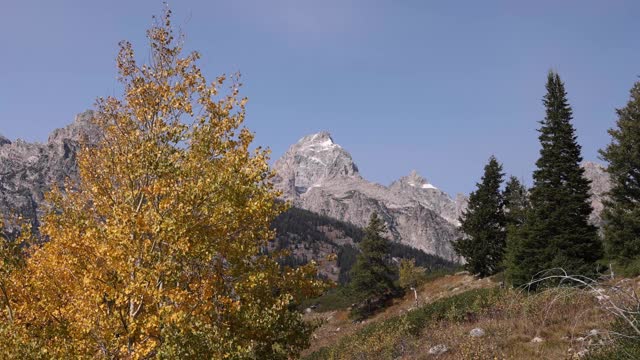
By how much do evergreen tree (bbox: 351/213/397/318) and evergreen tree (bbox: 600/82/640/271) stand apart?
110ft

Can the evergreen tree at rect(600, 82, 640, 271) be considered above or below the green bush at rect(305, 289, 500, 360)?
above

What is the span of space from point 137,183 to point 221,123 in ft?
8.68

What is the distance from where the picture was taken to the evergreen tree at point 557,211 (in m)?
38.0

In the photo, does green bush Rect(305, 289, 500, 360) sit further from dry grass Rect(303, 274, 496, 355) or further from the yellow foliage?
dry grass Rect(303, 274, 496, 355)

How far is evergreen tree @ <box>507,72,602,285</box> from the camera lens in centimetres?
3800

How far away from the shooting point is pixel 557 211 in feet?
126

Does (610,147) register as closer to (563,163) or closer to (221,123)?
(563,163)

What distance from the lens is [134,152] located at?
1137cm

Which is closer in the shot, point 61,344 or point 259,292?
point 61,344

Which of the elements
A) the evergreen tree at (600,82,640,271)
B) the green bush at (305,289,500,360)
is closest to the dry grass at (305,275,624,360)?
the green bush at (305,289,500,360)

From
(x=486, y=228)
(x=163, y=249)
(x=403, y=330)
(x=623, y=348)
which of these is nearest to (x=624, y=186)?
(x=486, y=228)

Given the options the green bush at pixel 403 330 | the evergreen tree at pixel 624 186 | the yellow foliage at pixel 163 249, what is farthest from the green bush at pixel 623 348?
the evergreen tree at pixel 624 186

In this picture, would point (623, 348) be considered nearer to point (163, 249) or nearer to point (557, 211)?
point (163, 249)

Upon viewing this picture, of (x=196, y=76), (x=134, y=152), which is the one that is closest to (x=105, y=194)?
(x=134, y=152)
